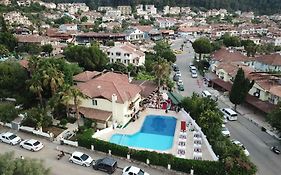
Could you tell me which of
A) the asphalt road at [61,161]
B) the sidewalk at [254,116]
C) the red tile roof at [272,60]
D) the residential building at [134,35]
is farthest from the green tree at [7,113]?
the residential building at [134,35]

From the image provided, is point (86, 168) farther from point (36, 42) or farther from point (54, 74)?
point (36, 42)

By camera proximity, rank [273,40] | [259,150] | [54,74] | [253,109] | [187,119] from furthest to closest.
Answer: [273,40], [253,109], [187,119], [54,74], [259,150]

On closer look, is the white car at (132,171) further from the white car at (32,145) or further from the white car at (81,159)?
the white car at (32,145)

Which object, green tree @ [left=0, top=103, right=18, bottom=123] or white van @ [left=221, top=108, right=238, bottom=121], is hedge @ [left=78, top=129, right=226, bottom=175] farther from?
white van @ [left=221, top=108, right=238, bottom=121]

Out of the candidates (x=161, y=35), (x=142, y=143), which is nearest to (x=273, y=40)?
(x=161, y=35)

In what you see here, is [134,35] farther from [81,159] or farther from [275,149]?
[81,159]

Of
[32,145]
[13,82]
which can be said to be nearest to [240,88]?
[32,145]
